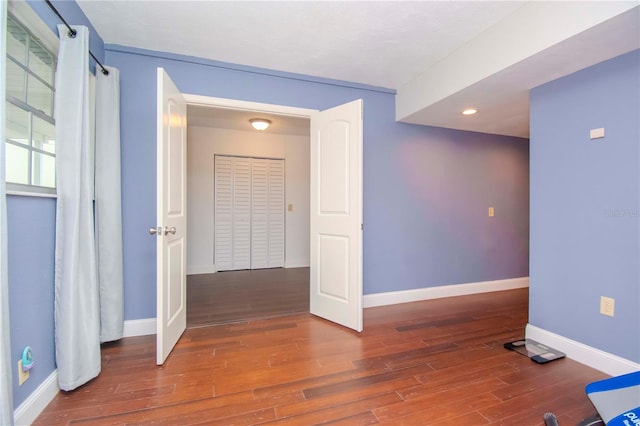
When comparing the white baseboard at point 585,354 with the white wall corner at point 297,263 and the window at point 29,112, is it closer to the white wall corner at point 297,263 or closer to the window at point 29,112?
the window at point 29,112

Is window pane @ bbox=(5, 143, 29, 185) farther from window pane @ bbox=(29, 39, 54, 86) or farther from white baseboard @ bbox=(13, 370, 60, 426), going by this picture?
white baseboard @ bbox=(13, 370, 60, 426)

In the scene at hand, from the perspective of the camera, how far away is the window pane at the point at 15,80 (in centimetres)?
150

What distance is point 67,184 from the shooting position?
1.72 meters

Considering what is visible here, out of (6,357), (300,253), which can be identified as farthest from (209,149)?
(6,357)

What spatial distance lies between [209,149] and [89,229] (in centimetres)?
368

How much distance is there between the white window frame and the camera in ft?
4.73

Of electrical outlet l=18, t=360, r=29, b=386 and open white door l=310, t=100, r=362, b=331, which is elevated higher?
open white door l=310, t=100, r=362, b=331

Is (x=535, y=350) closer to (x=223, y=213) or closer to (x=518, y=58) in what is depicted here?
(x=518, y=58)

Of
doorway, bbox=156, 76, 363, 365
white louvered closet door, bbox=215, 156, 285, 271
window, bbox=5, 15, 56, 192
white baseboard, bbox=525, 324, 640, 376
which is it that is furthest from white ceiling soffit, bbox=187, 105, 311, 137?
white baseboard, bbox=525, 324, 640, 376

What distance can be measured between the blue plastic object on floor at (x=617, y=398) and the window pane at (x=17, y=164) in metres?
3.02

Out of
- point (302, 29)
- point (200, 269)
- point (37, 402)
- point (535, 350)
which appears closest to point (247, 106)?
point (302, 29)

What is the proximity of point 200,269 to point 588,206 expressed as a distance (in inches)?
205

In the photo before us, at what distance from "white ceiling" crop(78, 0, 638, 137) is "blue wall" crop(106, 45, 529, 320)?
202 millimetres

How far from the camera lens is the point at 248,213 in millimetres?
5559
